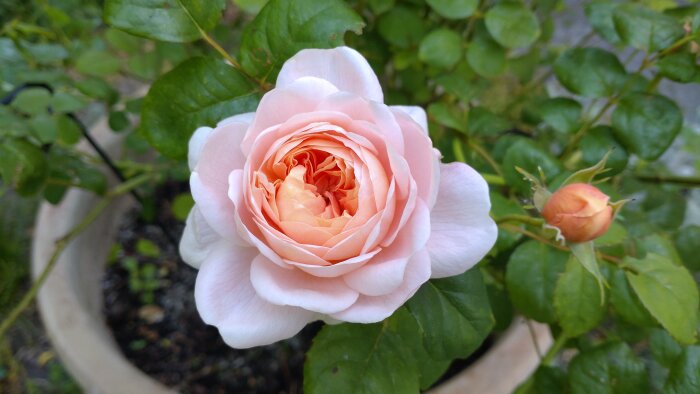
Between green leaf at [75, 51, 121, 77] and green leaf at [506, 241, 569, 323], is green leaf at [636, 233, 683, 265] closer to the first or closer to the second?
green leaf at [506, 241, 569, 323]

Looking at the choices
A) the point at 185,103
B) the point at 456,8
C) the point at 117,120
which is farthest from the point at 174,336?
the point at 456,8

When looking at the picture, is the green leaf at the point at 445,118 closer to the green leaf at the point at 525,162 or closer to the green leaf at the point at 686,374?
the green leaf at the point at 525,162

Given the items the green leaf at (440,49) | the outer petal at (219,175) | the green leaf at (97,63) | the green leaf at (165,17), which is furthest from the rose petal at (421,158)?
the green leaf at (97,63)

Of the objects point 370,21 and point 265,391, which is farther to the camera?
point 265,391

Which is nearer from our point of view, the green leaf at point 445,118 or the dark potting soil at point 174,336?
the green leaf at point 445,118

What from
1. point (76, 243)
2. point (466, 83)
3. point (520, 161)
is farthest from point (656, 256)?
point (76, 243)

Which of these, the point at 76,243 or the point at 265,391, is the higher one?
the point at 76,243

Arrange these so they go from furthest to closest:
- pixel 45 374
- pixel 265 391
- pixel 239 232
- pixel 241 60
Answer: pixel 45 374, pixel 265 391, pixel 241 60, pixel 239 232

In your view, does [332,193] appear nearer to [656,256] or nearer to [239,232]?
[239,232]
